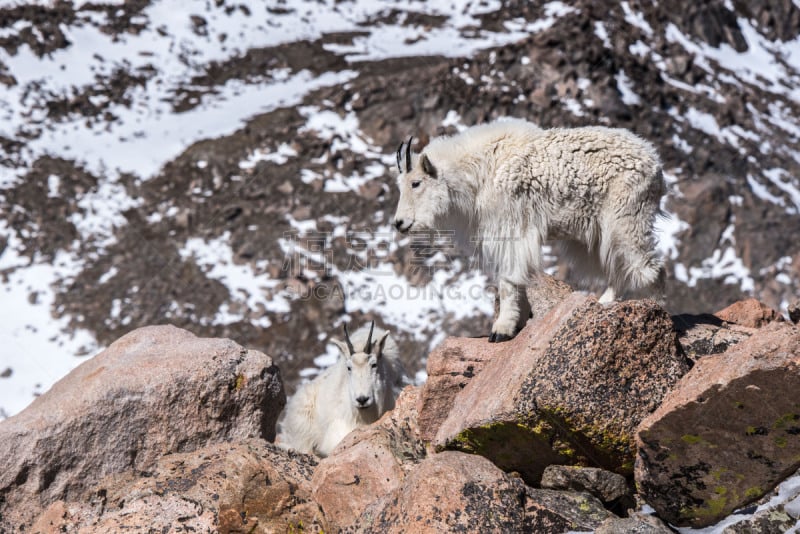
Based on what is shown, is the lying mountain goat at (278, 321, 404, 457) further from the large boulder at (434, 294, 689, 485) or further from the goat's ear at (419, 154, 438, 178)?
the large boulder at (434, 294, 689, 485)

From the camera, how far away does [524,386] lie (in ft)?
16.4

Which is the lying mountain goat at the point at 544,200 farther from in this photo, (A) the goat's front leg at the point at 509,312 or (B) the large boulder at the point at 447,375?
(B) the large boulder at the point at 447,375

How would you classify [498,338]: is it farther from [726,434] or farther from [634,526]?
[726,434]

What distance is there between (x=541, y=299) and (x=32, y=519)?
4927 mm

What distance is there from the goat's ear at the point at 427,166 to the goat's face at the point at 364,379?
7.35ft

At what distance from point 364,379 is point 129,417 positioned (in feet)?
8.57

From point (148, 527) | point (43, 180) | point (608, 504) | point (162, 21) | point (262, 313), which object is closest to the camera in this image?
point (608, 504)

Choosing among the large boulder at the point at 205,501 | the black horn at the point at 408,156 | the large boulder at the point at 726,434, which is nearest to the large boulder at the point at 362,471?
the large boulder at the point at 205,501

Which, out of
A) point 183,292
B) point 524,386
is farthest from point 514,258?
point 183,292

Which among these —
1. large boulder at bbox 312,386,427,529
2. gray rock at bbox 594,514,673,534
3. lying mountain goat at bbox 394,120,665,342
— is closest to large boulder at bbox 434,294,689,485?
gray rock at bbox 594,514,673,534

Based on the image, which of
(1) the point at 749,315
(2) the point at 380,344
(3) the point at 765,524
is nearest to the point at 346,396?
(2) the point at 380,344

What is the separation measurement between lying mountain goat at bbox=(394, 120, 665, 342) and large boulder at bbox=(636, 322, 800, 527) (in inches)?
85.9

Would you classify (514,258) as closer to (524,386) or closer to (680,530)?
(524,386)

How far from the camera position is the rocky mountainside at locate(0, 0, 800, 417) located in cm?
1912
